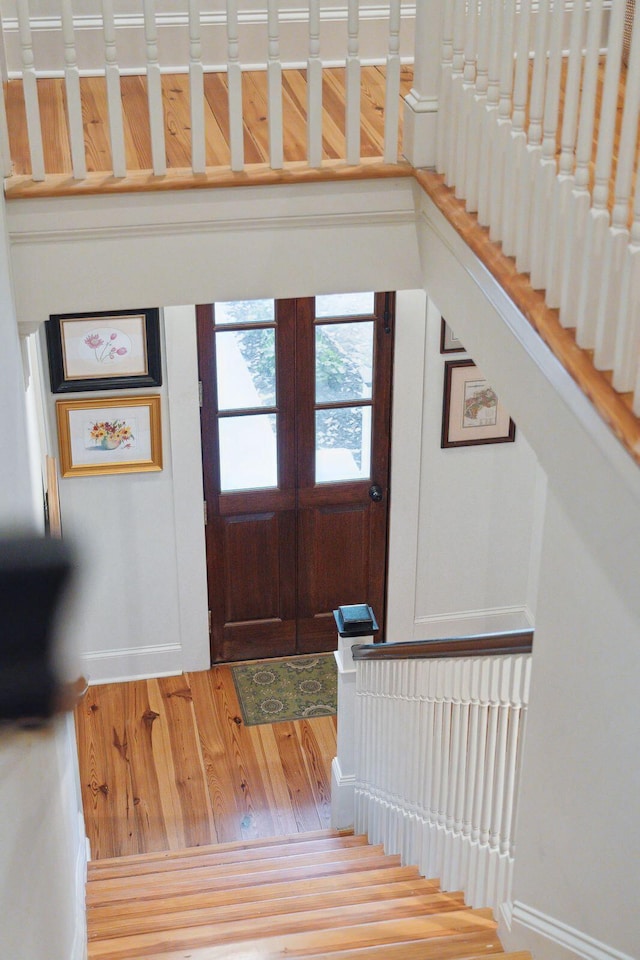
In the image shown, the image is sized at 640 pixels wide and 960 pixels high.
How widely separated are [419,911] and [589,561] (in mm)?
1796

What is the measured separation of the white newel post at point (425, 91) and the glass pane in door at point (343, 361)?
2270 mm

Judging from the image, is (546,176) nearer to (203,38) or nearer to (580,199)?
(580,199)

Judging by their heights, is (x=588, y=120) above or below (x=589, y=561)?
above

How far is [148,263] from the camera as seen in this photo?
2.88m

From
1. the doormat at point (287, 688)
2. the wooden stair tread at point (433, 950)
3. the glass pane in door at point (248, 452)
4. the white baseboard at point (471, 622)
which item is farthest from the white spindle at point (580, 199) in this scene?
the white baseboard at point (471, 622)

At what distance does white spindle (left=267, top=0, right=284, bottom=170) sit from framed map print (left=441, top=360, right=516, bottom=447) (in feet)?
8.31

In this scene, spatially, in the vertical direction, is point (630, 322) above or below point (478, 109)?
below

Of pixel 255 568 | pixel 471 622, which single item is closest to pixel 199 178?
pixel 255 568

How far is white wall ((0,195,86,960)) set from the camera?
5.57 ft

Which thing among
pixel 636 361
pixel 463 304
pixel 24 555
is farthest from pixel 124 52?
pixel 24 555

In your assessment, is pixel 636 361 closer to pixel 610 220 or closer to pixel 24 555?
pixel 610 220

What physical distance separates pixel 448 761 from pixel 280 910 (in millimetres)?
758

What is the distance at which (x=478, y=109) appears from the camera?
8.27ft

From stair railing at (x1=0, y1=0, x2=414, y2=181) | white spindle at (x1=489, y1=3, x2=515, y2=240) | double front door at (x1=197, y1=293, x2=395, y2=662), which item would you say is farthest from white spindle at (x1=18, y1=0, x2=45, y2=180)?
double front door at (x1=197, y1=293, x2=395, y2=662)
